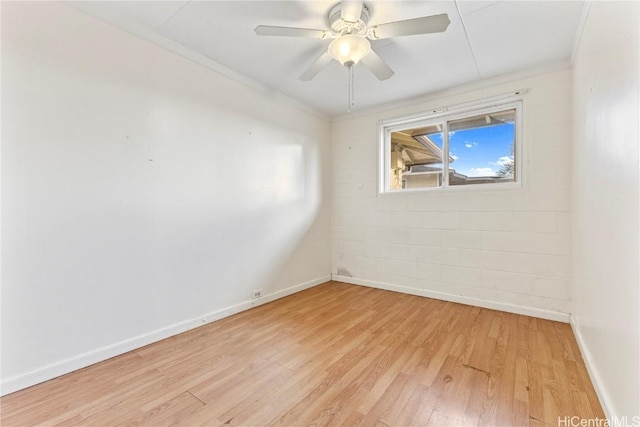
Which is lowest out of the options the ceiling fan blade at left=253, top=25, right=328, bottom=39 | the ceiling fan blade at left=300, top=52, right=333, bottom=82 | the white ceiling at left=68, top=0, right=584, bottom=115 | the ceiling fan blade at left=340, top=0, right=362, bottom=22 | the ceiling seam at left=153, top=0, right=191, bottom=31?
the ceiling fan blade at left=300, top=52, right=333, bottom=82

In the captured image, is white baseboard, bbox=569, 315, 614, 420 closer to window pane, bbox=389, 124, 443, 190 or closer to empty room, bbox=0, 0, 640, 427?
empty room, bbox=0, 0, 640, 427

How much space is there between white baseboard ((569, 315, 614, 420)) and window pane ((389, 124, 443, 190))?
1858mm

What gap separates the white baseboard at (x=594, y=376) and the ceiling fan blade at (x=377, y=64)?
2351mm

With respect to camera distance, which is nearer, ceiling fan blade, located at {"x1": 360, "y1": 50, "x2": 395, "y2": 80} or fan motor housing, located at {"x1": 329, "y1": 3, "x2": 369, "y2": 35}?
fan motor housing, located at {"x1": 329, "y1": 3, "x2": 369, "y2": 35}

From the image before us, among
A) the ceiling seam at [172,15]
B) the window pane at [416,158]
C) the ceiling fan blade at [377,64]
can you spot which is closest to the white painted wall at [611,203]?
the ceiling fan blade at [377,64]

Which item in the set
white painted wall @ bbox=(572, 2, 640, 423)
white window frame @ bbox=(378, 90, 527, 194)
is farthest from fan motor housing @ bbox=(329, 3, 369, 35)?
white window frame @ bbox=(378, 90, 527, 194)

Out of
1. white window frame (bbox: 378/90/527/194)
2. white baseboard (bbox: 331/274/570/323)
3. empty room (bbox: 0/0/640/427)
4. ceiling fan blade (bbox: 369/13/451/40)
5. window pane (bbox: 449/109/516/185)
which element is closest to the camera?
empty room (bbox: 0/0/640/427)

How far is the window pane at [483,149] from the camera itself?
9.43 feet

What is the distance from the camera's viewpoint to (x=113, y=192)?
6.31 ft

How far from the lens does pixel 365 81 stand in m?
2.89

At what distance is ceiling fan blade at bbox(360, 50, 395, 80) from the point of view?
1964 millimetres

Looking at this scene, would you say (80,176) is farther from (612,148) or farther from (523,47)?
(523,47)

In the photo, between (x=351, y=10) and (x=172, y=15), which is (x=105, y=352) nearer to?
(x=172, y=15)

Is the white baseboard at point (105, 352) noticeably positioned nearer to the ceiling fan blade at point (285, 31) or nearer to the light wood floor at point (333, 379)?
the light wood floor at point (333, 379)
